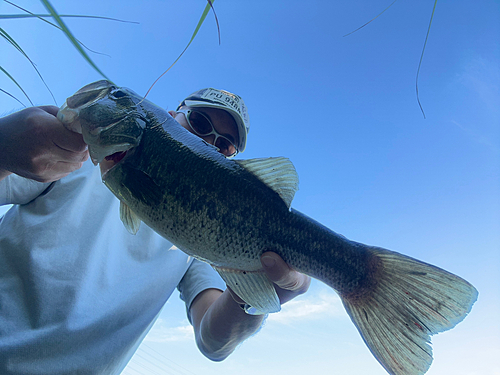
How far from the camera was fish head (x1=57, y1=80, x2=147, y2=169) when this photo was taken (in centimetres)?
166

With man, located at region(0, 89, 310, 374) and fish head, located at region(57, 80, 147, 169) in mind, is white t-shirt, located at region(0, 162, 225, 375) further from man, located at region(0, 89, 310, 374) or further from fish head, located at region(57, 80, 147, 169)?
fish head, located at region(57, 80, 147, 169)

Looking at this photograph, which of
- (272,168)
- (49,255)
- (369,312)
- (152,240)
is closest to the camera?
(369,312)

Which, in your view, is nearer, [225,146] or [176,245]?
[176,245]

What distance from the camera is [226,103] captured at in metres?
3.23

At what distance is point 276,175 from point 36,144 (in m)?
1.45

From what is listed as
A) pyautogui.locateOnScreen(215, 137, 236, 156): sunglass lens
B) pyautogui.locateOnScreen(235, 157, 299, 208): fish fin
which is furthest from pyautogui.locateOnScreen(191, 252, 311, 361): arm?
pyautogui.locateOnScreen(215, 137, 236, 156): sunglass lens

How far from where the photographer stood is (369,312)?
5.31 feet

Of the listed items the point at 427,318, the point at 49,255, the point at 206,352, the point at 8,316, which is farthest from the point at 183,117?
the point at 427,318

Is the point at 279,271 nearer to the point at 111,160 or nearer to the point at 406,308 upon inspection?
the point at 406,308

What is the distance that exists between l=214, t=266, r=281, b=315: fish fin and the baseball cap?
2058 mm

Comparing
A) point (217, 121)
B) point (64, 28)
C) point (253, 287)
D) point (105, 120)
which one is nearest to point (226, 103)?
point (217, 121)

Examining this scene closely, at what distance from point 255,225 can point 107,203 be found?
2024 millimetres

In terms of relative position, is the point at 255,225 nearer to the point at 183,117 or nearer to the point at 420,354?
the point at 420,354

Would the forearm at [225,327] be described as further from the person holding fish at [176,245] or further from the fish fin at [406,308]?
the fish fin at [406,308]
